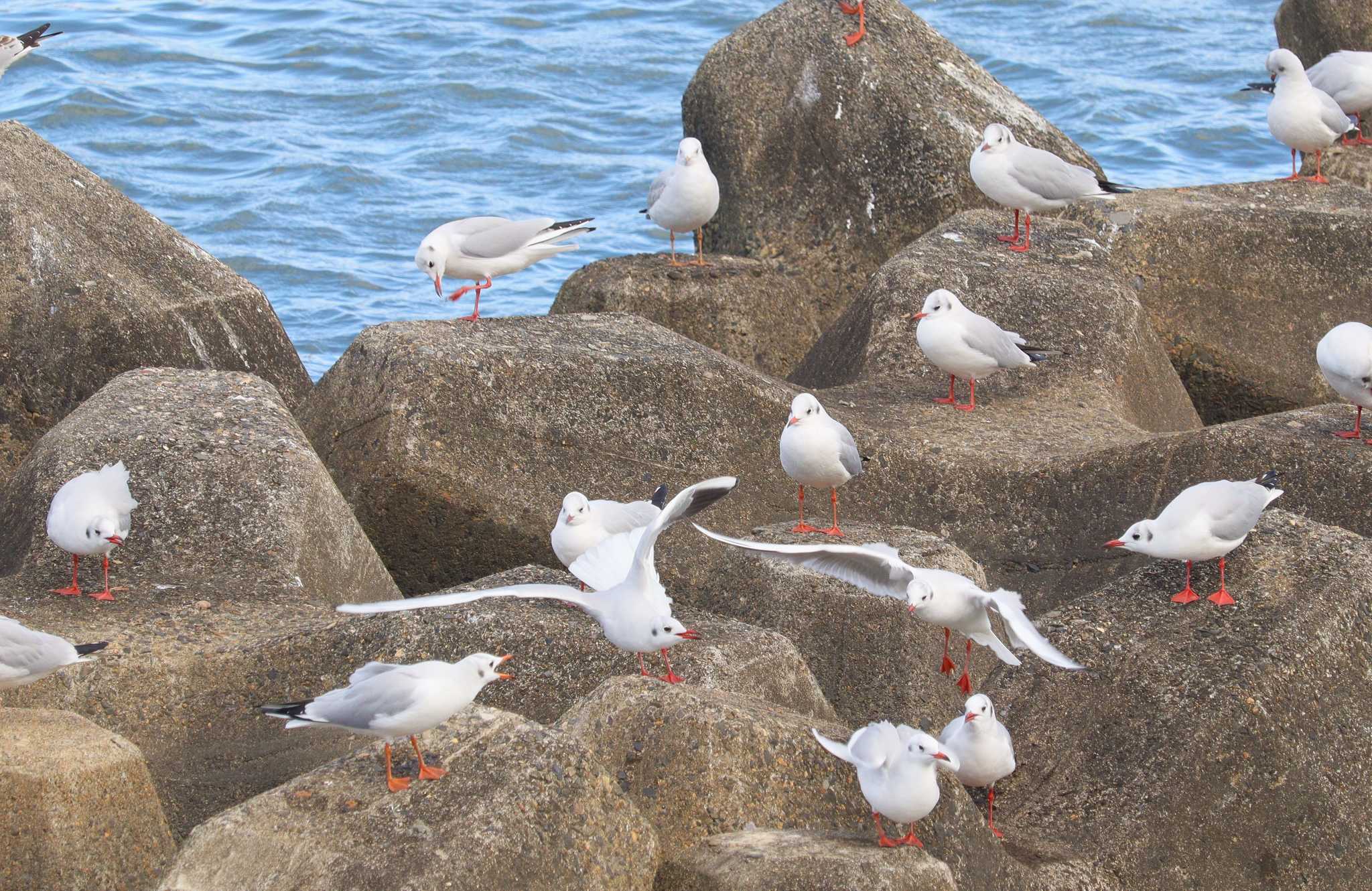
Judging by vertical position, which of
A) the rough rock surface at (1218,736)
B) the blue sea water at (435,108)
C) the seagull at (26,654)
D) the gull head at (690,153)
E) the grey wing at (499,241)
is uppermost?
the gull head at (690,153)

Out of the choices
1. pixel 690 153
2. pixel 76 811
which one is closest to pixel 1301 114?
pixel 690 153

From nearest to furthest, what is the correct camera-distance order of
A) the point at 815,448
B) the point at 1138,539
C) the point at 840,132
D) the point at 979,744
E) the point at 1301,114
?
the point at 979,744, the point at 1138,539, the point at 815,448, the point at 840,132, the point at 1301,114

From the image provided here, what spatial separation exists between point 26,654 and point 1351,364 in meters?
5.64

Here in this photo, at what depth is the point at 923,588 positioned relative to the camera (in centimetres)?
580

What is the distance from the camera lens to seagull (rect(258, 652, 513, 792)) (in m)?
4.56

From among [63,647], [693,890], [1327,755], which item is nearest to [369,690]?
[693,890]

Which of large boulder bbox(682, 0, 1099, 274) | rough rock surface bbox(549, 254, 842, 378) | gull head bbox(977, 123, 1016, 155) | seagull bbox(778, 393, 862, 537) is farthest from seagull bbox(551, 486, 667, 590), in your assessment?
large boulder bbox(682, 0, 1099, 274)

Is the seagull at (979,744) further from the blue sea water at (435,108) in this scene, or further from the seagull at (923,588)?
the blue sea water at (435,108)

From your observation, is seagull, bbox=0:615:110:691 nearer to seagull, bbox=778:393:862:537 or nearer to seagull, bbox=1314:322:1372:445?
seagull, bbox=778:393:862:537

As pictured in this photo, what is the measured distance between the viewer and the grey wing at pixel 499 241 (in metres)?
8.75

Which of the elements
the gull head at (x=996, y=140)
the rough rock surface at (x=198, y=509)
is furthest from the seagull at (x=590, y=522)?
the gull head at (x=996, y=140)

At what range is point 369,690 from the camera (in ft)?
15.4

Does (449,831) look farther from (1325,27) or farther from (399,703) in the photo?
(1325,27)

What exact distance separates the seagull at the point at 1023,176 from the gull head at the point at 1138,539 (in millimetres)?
3853
